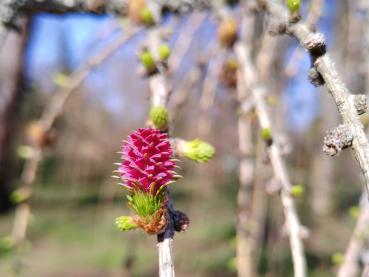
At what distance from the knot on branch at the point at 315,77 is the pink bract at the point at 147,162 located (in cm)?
16

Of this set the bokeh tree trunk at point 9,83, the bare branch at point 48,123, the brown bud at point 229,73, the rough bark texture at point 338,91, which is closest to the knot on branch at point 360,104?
the rough bark texture at point 338,91

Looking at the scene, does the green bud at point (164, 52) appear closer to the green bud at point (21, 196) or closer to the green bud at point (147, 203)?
the green bud at point (147, 203)

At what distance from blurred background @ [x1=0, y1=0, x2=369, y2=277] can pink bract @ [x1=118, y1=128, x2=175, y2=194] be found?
0.25 m

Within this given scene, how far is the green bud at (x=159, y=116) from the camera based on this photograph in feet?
1.71

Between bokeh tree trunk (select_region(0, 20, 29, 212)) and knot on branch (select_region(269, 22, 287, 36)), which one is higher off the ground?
bokeh tree trunk (select_region(0, 20, 29, 212))

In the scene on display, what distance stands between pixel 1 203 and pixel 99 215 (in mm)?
1295

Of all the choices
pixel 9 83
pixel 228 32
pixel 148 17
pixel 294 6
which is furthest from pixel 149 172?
pixel 9 83

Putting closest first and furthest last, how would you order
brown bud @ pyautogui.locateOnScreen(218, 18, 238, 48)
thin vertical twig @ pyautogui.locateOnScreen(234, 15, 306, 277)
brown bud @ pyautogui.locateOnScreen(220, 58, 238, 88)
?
thin vertical twig @ pyautogui.locateOnScreen(234, 15, 306, 277), brown bud @ pyautogui.locateOnScreen(218, 18, 238, 48), brown bud @ pyautogui.locateOnScreen(220, 58, 238, 88)

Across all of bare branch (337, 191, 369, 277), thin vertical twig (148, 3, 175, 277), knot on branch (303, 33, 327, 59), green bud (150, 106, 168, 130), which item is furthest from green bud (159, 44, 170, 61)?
bare branch (337, 191, 369, 277)

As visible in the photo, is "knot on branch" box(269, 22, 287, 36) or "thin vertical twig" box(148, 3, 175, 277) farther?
"knot on branch" box(269, 22, 287, 36)

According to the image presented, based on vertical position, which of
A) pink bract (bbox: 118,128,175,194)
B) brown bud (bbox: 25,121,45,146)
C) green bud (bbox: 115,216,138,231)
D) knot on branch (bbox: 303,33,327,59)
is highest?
brown bud (bbox: 25,121,45,146)

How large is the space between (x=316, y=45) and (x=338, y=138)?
99 mm

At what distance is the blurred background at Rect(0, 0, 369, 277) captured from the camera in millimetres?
1443

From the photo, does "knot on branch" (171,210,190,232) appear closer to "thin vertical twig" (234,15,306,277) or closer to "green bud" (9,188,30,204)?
"thin vertical twig" (234,15,306,277)
